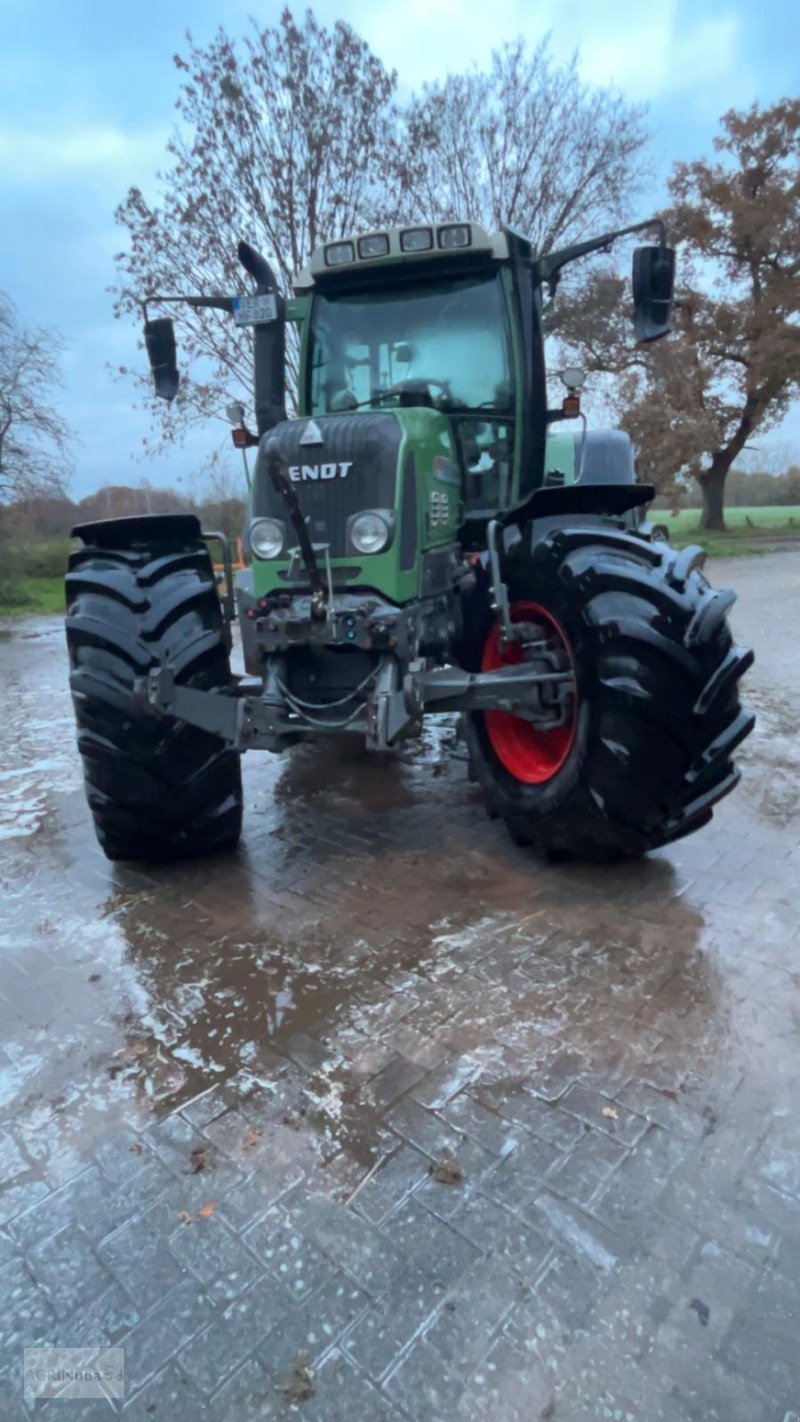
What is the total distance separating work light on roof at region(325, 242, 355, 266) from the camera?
4.14m

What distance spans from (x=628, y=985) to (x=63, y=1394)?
1.81 metres

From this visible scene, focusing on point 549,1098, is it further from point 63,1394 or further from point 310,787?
point 310,787

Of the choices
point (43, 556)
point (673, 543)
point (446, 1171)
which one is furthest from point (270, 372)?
point (43, 556)

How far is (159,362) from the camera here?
4676 millimetres

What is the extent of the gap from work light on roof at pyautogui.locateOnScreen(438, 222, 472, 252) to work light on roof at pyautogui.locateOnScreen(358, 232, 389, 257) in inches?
10.1

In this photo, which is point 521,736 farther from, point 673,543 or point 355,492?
point 673,543

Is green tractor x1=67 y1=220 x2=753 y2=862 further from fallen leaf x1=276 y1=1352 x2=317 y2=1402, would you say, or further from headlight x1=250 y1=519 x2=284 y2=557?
fallen leaf x1=276 y1=1352 x2=317 y2=1402

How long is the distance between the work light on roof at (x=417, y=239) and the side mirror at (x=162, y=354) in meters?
1.38

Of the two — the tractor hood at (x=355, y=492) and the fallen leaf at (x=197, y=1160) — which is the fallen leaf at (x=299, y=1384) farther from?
the tractor hood at (x=355, y=492)

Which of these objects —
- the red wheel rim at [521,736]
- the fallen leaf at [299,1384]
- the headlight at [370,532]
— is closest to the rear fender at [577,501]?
the red wheel rim at [521,736]

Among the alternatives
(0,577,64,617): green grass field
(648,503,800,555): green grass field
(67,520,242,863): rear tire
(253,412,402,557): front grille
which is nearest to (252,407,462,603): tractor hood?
(253,412,402,557): front grille

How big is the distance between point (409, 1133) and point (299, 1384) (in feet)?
2.11

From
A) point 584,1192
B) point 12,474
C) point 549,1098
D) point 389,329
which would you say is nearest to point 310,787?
point 389,329

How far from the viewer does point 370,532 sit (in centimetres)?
350
